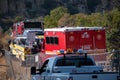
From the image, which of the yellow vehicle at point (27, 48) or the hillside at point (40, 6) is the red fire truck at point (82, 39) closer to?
the yellow vehicle at point (27, 48)

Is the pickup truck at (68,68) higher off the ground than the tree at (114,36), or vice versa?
the tree at (114,36)

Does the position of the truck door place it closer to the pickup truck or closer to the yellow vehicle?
the yellow vehicle

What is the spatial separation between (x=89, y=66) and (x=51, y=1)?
4818 inches

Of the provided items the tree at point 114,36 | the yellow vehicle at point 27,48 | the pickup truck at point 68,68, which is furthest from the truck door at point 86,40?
the pickup truck at point 68,68

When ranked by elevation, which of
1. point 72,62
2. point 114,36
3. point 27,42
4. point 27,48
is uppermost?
point 114,36

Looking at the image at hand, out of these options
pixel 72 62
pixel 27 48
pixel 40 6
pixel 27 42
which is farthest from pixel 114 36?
pixel 40 6

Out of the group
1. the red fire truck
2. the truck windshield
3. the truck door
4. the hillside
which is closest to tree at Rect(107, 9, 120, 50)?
the red fire truck

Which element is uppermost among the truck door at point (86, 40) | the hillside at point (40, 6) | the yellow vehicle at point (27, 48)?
the hillside at point (40, 6)

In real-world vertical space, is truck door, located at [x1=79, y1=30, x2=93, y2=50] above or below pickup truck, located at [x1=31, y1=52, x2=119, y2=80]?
above

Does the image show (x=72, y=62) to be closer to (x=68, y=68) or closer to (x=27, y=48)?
(x=68, y=68)

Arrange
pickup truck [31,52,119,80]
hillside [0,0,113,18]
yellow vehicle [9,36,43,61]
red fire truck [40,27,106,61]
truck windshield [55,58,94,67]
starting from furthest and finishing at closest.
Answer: hillside [0,0,113,18]
yellow vehicle [9,36,43,61]
red fire truck [40,27,106,61]
truck windshield [55,58,94,67]
pickup truck [31,52,119,80]

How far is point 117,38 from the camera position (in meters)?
35.8

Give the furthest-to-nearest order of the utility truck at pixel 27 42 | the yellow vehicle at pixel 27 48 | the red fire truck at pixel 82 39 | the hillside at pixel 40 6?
the hillside at pixel 40 6, the yellow vehicle at pixel 27 48, the utility truck at pixel 27 42, the red fire truck at pixel 82 39

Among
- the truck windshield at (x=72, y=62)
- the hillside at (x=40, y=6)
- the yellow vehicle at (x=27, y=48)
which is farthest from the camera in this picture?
the hillside at (x=40, y=6)
